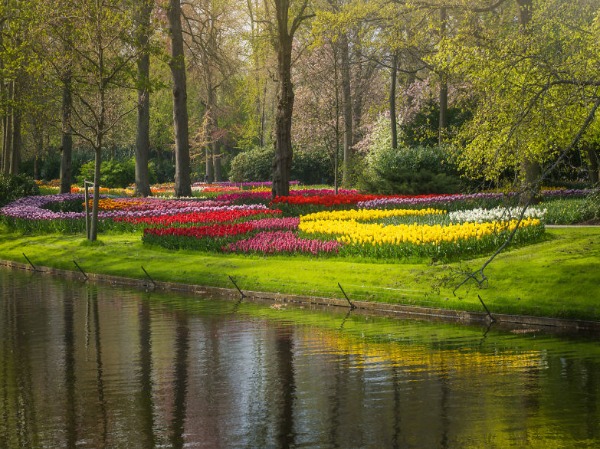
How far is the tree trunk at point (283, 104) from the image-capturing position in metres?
36.1

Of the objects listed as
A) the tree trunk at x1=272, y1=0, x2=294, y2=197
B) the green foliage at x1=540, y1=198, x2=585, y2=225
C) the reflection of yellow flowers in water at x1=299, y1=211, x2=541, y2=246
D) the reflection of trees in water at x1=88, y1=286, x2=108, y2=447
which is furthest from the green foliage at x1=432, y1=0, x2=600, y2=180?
the tree trunk at x1=272, y1=0, x2=294, y2=197

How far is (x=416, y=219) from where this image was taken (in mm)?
26656

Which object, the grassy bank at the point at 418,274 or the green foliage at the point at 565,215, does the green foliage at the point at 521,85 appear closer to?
the green foliage at the point at 565,215

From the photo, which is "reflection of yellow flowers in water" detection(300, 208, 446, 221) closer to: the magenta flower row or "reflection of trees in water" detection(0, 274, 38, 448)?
the magenta flower row

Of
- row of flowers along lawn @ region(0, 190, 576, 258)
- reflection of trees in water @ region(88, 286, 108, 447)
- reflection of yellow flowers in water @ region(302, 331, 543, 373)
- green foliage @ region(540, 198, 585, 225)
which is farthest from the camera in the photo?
green foliage @ region(540, 198, 585, 225)

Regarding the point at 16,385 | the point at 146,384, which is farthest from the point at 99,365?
the point at 146,384

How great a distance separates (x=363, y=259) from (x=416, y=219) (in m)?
4.76

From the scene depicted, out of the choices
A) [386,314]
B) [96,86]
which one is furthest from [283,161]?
[386,314]

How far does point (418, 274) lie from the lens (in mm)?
19797

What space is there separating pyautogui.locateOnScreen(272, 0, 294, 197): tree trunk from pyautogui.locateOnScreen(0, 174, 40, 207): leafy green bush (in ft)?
44.5

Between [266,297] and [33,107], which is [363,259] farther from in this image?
[33,107]

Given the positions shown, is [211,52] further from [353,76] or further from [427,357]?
[427,357]

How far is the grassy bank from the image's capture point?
56.6 feet

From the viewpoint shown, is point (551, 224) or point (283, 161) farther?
point (283, 161)
